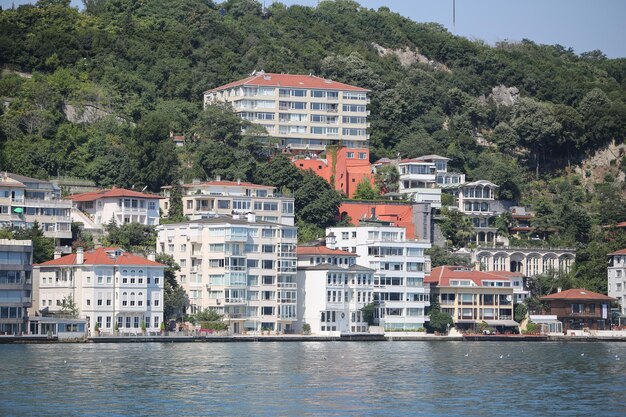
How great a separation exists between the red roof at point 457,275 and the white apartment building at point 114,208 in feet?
75.1

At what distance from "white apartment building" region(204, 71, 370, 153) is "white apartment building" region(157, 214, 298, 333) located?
967 inches

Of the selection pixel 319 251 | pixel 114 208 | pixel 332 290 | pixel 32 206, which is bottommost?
pixel 332 290

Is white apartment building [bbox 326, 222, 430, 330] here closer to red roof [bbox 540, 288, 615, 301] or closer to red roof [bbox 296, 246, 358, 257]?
red roof [bbox 296, 246, 358, 257]

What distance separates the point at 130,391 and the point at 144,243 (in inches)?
1837

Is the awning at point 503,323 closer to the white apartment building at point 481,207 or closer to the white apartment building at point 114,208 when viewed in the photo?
the white apartment building at point 481,207

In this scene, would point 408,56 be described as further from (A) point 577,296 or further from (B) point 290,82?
(A) point 577,296

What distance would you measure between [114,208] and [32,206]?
259 inches

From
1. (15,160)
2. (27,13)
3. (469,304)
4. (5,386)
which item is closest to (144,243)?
(15,160)

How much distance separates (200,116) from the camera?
12962 cm

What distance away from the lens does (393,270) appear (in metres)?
117

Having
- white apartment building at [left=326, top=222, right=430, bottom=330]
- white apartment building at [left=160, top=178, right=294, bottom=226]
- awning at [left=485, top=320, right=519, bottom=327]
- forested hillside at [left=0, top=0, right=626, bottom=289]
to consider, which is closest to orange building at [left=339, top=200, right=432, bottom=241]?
forested hillside at [left=0, top=0, right=626, bottom=289]

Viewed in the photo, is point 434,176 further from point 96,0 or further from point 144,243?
point 96,0

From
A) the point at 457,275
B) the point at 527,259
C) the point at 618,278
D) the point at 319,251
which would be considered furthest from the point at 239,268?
the point at 618,278

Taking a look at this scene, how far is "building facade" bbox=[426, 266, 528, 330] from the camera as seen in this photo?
119062 millimetres
